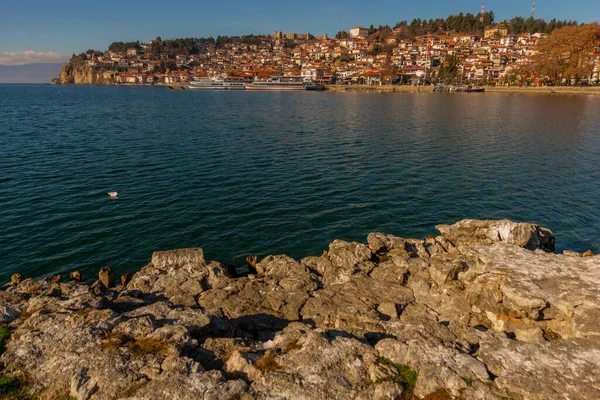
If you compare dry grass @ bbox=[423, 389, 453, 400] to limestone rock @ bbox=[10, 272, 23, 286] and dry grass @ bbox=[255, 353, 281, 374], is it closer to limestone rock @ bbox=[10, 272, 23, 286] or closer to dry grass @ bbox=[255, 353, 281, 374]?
dry grass @ bbox=[255, 353, 281, 374]

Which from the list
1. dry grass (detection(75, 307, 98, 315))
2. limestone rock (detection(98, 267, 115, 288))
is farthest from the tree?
dry grass (detection(75, 307, 98, 315))

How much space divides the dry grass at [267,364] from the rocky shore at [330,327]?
5 cm

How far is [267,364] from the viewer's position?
412 inches

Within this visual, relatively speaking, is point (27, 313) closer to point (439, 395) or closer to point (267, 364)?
point (267, 364)

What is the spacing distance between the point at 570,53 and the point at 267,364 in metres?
188

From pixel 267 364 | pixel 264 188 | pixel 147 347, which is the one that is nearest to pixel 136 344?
pixel 147 347

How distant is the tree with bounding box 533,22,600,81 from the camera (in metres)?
141

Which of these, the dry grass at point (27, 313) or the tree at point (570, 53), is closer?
the dry grass at point (27, 313)

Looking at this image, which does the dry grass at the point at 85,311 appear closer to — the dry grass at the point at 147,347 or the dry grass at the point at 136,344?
the dry grass at the point at 136,344

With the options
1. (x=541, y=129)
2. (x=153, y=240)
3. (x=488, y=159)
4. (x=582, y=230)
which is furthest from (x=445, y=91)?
(x=153, y=240)

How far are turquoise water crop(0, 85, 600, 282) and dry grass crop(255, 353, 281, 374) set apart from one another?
1237 centimetres

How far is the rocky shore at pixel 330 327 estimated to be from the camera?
9688 mm

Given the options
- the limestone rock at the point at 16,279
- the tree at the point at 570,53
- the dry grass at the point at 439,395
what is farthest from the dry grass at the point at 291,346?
the tree at the point at 570,53

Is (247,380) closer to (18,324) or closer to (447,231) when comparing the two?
(18,324)
